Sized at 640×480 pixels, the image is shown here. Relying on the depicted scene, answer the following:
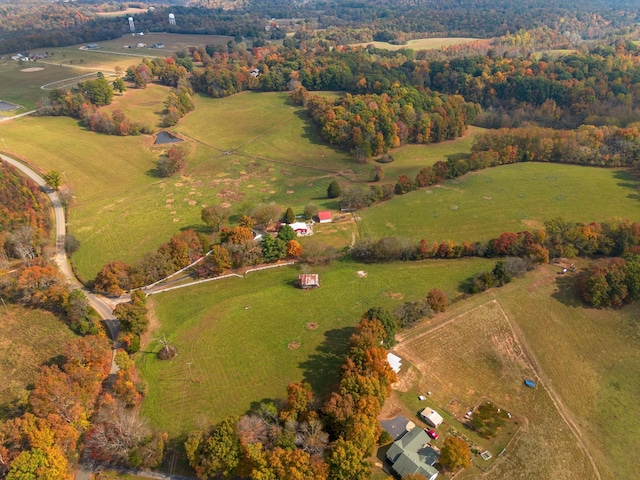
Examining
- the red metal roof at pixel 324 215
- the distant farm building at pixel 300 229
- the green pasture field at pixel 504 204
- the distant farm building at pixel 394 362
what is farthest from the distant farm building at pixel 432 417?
the red metal roof at pixel 324 215

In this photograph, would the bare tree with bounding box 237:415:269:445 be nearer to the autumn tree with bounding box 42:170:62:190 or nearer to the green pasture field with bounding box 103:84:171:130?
the autumn tree with bounding box 42:170:62:190

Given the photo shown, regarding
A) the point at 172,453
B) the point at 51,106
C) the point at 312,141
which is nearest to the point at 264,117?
the point at 312,141

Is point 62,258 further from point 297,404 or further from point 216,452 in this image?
point 297,404

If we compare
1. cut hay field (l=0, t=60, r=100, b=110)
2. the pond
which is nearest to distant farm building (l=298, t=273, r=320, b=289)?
the pond

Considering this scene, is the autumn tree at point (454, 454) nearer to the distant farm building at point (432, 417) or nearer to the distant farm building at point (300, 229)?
the distant farm building at point (432, 417)

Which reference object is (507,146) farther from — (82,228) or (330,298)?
(82,228)

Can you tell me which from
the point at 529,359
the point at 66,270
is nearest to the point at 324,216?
the point at 529,359
